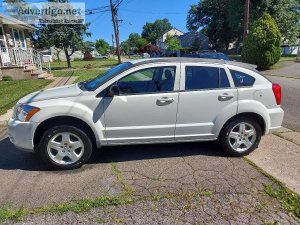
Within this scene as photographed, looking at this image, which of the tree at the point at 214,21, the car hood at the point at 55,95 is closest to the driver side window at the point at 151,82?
the car hood at the point at 55,95

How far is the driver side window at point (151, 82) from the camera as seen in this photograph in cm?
407

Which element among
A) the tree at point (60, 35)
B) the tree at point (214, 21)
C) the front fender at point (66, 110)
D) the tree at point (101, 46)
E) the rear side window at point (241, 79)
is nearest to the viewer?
the front fender at point (66, 110)

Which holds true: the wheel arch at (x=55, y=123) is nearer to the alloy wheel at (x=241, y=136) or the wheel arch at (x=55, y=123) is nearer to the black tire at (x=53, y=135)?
the black tire at (x=53, y=135)

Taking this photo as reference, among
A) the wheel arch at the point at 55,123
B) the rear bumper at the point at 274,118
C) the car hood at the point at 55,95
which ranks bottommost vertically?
the rear bumper at the point at 274,118

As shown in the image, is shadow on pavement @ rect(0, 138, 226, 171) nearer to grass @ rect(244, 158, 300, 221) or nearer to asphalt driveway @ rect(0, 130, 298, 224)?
asphalt driveway @ rect(0, 130, 298, 224)

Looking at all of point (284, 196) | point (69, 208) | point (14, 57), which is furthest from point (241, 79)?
point (14, 57)

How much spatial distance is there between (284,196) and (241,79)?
1.88m

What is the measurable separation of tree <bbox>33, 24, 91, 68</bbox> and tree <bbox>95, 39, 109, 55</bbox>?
50.1 m

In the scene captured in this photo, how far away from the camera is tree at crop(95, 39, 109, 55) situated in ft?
262

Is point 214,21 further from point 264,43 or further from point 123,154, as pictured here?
point 123,154

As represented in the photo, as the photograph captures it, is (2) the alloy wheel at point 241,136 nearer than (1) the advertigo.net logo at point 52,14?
Yes

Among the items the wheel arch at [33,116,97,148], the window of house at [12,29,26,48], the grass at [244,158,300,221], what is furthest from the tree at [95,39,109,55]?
the grass at [244,158,300,221]

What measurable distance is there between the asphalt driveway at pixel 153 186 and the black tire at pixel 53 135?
11cm

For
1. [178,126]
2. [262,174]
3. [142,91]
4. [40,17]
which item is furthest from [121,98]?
[40,17]
